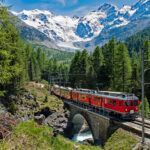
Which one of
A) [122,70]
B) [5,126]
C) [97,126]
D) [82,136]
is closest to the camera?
[5,126]

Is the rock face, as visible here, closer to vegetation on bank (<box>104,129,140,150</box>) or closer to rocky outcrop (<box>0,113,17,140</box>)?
vegetation on bank (<box>104,129,140,150</box>)

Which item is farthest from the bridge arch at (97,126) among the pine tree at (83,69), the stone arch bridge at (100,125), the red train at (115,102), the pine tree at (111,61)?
the pine tree at (83,69)

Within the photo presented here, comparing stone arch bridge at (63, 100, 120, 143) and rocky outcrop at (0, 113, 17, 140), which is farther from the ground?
rocky outcrop at (0, 113, 17, 140)

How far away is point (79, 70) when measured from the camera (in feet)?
176

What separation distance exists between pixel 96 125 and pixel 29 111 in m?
12.5

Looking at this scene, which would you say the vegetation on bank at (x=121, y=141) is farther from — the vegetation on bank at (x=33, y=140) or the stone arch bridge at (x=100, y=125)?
the vegetation on bank at (x=33, y=140)

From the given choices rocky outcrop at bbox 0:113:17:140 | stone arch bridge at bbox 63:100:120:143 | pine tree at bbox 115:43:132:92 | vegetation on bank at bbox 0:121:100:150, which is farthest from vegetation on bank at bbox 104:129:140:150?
pine tree at bbox 115:43:132:92

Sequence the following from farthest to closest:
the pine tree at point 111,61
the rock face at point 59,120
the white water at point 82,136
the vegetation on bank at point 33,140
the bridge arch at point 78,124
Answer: the pine tree at point 111,61 → the bridge arch at point 78,124 → the rock face at point 59,120 → the white water at point 82,136 → the vegetation on bank at point 33,140

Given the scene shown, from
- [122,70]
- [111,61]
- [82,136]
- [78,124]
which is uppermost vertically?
[111,61]

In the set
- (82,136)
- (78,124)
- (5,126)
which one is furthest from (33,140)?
(78,124)

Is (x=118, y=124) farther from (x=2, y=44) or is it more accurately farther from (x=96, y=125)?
(x=2, y=44)

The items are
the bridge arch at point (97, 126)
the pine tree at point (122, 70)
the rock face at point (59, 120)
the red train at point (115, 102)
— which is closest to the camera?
the red train at point (115, 102)

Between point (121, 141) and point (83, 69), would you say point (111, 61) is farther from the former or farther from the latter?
point (121, 141)

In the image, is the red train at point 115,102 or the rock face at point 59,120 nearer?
the red train at point 115,102
